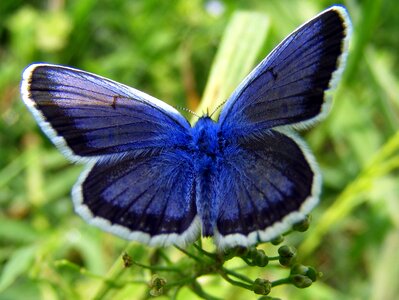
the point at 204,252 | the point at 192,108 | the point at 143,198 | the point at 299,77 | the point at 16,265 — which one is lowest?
the point at 16,265

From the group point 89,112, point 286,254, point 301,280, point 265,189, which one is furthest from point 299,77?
point 89,112

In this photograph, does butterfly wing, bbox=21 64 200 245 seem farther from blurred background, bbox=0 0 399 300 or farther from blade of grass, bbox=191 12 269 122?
blurred background, bbox=0 0 399 300

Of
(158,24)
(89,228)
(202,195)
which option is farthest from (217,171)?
(158,24)

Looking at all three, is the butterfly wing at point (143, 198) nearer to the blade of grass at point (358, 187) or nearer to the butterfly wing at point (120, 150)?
the butterfly wing at point (120, 150)

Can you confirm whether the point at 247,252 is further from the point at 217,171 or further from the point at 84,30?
the point at 84,30

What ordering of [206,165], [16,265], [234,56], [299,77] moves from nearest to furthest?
[299,77], [206,165], [16,265], [234,56]

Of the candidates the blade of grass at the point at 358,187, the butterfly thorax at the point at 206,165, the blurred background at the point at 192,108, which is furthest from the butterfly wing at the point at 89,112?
the blade of grass at the point at 358,187

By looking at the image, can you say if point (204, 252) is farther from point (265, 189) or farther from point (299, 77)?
point (299, 77)
